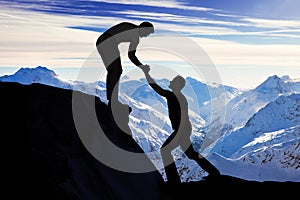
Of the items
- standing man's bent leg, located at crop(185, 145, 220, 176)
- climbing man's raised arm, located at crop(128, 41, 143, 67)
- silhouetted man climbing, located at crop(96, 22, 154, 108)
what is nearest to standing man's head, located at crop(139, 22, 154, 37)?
silhouetted man climbing, located at crop(96, 22, 154, 108)

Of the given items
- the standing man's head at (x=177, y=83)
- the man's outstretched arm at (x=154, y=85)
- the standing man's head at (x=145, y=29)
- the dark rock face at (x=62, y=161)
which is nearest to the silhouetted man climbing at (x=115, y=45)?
the standing man's head at (x=145, y=29)

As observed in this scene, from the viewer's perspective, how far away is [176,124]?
14055mm

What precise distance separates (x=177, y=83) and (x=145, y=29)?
7.25 ft

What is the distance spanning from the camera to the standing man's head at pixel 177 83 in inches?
531

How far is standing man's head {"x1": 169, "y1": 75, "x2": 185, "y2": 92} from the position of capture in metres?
13.5

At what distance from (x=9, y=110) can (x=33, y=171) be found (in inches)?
112

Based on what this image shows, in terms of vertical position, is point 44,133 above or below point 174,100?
below

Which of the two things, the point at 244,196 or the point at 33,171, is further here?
the point at 244,196

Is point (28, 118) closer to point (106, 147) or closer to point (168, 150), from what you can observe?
point (106, 147)

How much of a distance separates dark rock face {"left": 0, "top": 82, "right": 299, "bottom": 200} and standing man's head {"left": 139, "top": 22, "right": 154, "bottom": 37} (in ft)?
11.9

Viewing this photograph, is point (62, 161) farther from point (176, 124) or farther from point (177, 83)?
point (177, 83)

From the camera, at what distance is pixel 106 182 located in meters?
13.9

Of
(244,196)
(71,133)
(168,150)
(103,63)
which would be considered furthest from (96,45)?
(244,196)

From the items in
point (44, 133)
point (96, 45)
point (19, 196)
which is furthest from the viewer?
point (96, 45)
